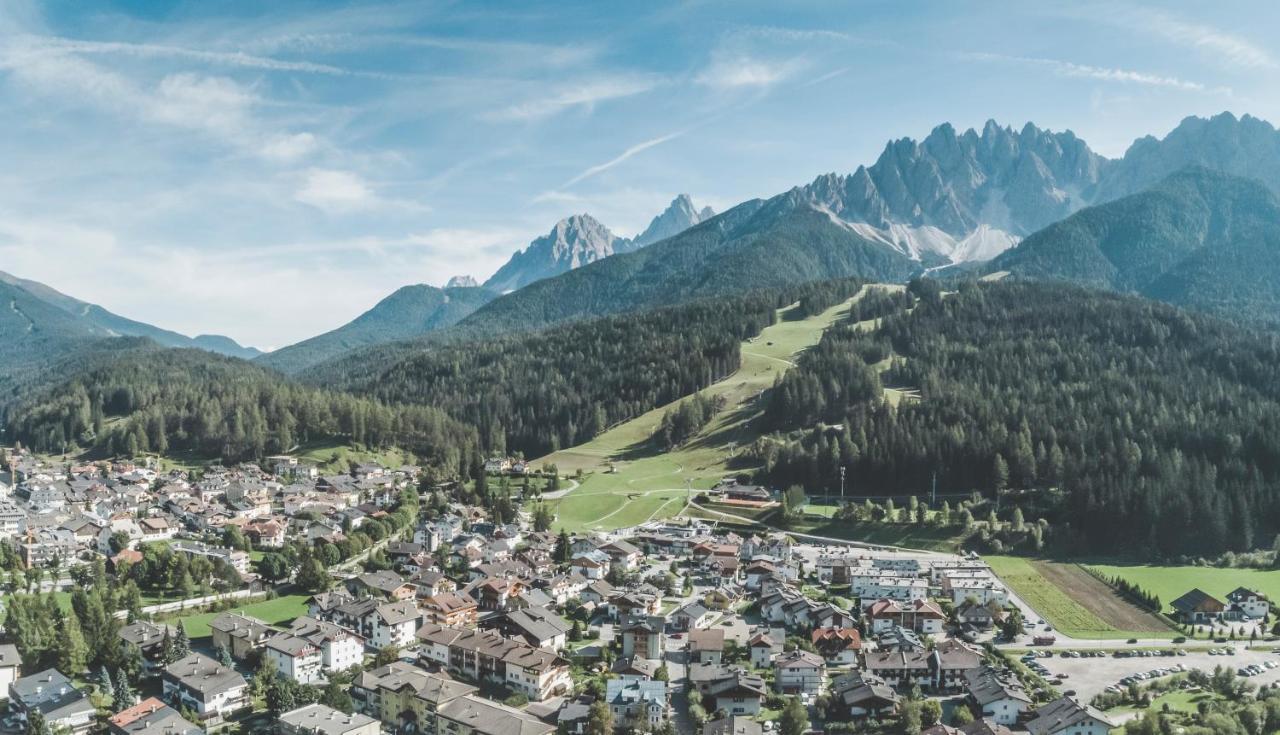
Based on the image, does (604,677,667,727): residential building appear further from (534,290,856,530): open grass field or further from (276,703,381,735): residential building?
(534,290,856,530): open grass field

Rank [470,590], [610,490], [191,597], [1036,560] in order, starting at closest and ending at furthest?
[191,597]
[470,590]
[1036,560]
[610,490]

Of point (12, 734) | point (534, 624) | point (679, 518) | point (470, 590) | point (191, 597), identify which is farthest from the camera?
point (679, 518)

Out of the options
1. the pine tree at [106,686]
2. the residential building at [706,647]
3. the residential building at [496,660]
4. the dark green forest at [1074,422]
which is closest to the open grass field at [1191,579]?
the dark green forest at [1074,422]

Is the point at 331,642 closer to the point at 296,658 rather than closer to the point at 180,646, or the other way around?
the point at 296,658

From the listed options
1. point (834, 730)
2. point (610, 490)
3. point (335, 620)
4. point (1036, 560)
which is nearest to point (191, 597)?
point (335, 620)

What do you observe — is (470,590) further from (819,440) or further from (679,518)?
(819,440)

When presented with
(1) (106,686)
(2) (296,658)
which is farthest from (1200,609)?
(1) (106,686)

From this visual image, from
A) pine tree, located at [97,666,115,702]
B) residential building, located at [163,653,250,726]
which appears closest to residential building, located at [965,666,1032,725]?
residential building, located at [163,653,250,726]
